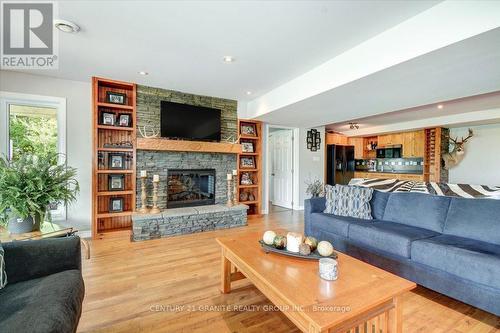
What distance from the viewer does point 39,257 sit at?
4.72ft

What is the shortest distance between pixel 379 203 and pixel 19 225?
144 inches

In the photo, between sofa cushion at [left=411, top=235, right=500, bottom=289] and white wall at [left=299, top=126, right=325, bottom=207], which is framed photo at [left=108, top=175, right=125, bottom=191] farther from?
sofa cushion at [left=411, top=235, right=500, bottom=289]

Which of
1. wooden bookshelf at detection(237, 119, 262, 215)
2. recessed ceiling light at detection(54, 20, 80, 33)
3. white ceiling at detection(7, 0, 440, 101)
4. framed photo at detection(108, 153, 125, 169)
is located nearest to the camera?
white ceiling at detection(7, 0, 440, 101)

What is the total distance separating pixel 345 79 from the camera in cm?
253

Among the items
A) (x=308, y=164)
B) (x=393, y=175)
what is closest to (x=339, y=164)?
(x=393, y=175)

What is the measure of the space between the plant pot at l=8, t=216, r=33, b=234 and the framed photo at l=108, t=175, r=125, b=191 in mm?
2054

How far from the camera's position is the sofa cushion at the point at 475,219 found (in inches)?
81.4

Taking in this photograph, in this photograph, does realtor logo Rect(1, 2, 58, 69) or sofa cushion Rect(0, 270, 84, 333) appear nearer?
sofa cushion Rect(0, 270, 84, 333)

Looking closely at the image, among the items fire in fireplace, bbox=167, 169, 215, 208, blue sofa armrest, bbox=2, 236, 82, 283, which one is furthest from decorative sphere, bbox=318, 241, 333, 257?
fire in fireplace, bbox=167, 169, 215, 208

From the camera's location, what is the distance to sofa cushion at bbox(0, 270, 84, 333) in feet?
3.25

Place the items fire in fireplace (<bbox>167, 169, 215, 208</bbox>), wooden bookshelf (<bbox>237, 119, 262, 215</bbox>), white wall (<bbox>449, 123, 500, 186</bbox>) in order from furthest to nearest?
white wall (<bbox>449, 123, 500, 186</bbox>), wooden bookshelf (<bbox>237, 119, 262, 215</bbox>), fire in fireplace (<bbox>167, 169, 215, 208</bbox>)

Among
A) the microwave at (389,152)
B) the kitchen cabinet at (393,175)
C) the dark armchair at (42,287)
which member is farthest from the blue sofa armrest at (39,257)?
the microwave at (389,152)

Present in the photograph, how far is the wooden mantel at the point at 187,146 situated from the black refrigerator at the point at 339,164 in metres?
3.41

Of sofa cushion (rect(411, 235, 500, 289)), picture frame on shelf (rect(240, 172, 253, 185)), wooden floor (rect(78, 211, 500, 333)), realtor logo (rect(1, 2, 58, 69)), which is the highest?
realtor logo (rect(1, 2, 58, 69))
